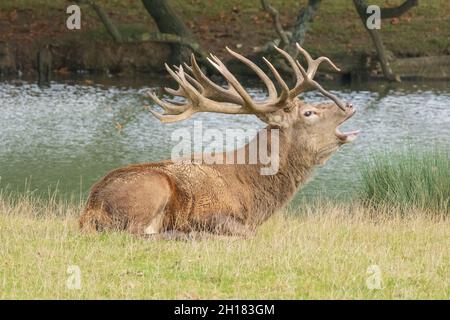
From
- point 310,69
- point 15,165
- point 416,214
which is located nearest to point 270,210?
point 310,69

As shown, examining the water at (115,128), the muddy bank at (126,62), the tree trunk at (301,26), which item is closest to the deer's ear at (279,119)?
the water at (115,128)

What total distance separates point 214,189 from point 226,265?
4.87 ft

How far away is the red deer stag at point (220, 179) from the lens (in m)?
7.90

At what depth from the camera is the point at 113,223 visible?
788cm

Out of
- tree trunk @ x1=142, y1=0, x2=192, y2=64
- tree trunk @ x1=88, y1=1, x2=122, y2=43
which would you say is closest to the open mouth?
tree trunk @ x1=88, y1=1, x2=122, y2=43

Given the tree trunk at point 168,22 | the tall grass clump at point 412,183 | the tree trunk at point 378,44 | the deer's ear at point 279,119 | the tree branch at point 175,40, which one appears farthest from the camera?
the tree trunk at point 168,22

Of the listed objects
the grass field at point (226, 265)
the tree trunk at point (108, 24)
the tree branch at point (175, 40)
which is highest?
the tree trunk at point (108, 24)

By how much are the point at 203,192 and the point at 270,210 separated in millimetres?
621

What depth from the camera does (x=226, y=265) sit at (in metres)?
6.85

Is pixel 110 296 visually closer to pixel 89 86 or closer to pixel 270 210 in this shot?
pixel 270 210

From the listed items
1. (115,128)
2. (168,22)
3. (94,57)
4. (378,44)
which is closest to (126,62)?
(94,57)

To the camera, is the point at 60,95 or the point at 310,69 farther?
the point at 60,95

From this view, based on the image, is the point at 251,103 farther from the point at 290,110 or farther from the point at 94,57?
the point at 94,57

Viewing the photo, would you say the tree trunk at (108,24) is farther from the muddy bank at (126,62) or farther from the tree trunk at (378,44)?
the tree trunk at (378,44)
